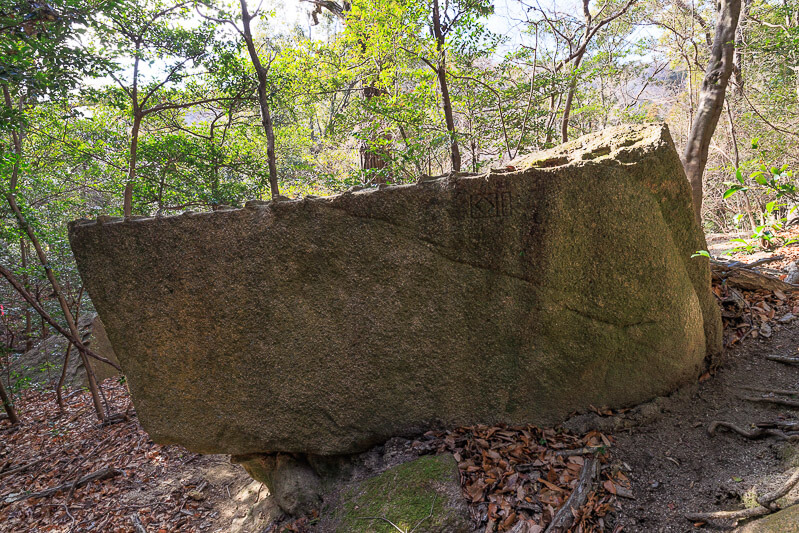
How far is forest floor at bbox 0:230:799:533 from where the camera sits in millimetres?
2240

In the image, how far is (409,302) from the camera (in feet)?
8.84

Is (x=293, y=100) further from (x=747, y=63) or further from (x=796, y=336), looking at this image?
(x=747, y=63)

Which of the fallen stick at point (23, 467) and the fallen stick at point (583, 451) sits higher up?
the fallen stick at point (583, 451)

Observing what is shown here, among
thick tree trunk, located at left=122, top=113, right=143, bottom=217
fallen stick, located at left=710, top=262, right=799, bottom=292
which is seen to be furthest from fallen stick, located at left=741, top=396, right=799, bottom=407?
thick tree trunk, located at left=122, top=113, right=143, bottom=217

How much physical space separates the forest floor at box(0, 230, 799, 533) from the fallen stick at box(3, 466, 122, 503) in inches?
0.5

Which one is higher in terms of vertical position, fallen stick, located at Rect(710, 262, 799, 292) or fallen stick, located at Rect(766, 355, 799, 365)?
fallen stick, located at Rect(710, 262, 799, 292)

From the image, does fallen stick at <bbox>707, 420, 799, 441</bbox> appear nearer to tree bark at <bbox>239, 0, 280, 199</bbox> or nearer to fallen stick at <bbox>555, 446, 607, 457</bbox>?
fallen stick at <bbox>555, 446, 607, 457</bbox>

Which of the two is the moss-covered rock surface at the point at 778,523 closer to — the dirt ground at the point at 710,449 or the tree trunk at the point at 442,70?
the dirt ground at the point at 710,449

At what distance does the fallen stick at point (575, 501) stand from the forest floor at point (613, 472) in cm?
5

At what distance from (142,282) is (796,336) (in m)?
4.73

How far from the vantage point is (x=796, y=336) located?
3133 millimetres

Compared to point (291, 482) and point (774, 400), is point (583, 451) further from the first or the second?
point (291, 482)

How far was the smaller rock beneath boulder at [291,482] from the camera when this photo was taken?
310cm

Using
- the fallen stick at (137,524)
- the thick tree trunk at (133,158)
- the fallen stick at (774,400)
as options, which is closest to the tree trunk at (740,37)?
the fallen stick at (774,400)
